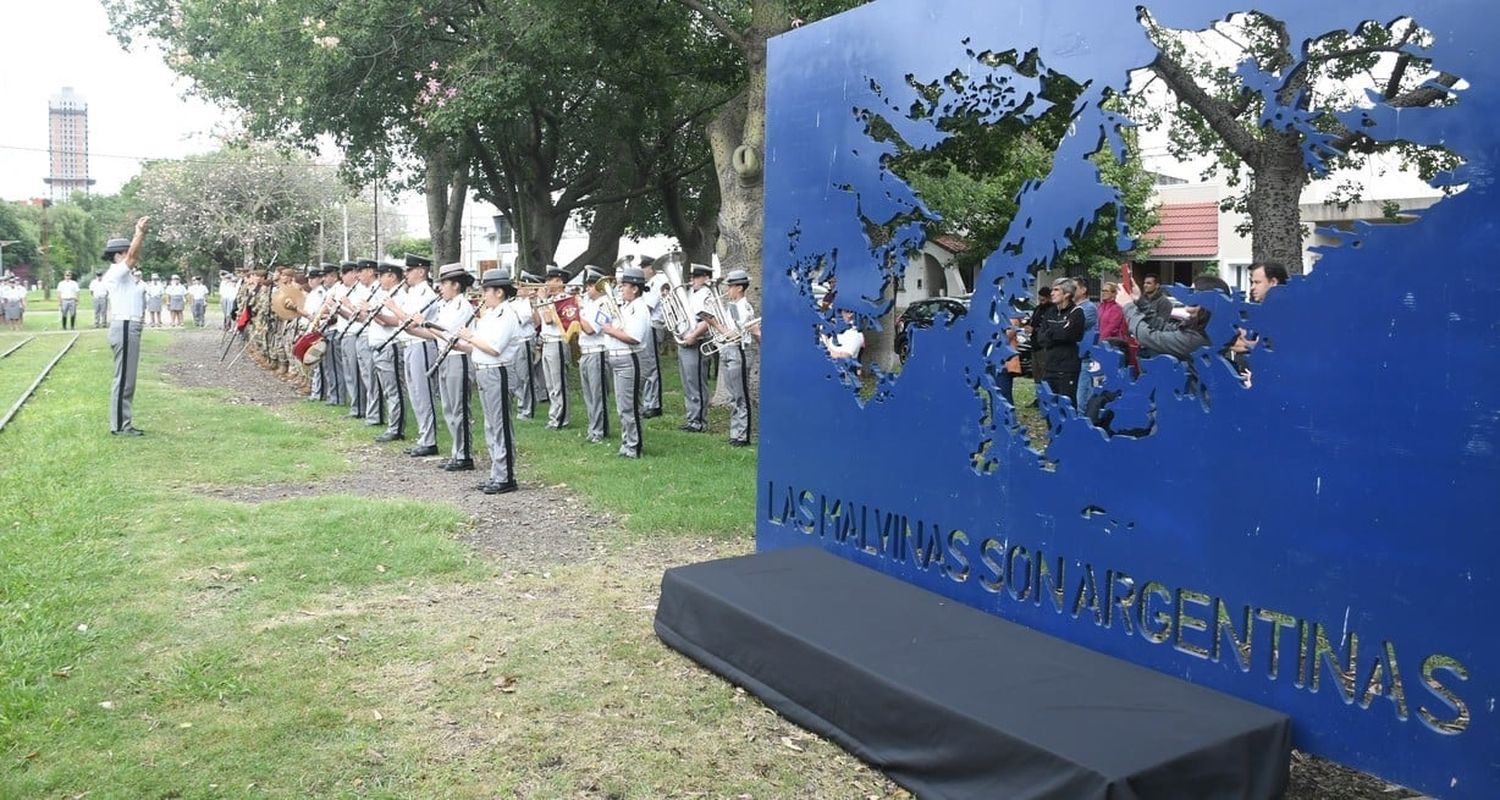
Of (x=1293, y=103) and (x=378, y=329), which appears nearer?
(x=1293, y=103)

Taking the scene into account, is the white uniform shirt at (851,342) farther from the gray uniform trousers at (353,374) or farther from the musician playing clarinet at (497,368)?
the gray uniform trousers at (353,374)

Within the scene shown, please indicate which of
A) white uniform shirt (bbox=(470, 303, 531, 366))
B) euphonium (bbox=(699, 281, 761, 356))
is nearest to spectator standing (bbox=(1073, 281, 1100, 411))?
white uniform shirt (bbox=(470, 303, 531, 366))

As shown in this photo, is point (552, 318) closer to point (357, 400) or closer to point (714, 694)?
point (357, 400)

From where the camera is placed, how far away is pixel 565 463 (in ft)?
36.2

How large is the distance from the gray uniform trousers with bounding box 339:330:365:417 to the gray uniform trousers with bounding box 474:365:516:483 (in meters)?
5.10

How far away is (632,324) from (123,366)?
526cm

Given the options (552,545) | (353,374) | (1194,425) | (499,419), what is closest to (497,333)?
(499,419)

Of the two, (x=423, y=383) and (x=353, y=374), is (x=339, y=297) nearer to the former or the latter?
(x=353, y=374)

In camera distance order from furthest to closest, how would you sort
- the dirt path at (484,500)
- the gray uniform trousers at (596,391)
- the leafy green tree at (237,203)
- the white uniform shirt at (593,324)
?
the leafy green tree at (237,203)
the gray uniform trousers at (596,391)
the white uniform shirt at (593,324)
the dirt path at (484,500)

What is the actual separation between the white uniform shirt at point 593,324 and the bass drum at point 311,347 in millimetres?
4545

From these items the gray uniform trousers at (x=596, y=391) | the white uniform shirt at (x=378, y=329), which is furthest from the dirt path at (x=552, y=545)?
the gray uniform trousers at (x=596, y=391)

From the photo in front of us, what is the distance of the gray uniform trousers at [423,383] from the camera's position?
11.2 meters

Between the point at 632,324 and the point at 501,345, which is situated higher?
the point at 632,324

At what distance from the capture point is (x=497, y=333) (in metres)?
9.55
